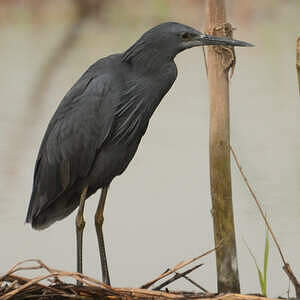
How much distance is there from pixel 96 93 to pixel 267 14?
6180mm

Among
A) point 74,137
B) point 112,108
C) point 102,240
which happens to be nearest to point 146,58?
point 112,108

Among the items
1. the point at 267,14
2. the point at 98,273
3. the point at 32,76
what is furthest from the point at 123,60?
the point at 267,14

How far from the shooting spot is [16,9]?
396 inches

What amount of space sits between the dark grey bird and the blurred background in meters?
0.85

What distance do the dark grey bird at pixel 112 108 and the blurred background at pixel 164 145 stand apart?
2.78ft

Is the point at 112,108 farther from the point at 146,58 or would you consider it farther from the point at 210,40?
the point at 210,40

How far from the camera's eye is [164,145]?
6398 mm

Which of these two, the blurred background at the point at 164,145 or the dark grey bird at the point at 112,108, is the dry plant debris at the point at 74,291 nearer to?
the dark grey bird at the point at 112,108

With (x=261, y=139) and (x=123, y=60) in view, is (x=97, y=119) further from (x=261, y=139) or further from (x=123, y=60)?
(x=261, y=139)

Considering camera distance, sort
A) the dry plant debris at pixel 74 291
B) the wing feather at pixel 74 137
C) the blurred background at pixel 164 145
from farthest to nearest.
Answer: the blurred background at pixel 164 145 < the wing feather at pixel 74 137 < the dry plant debris at pixel 74 291

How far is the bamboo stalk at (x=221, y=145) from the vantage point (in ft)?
12.9

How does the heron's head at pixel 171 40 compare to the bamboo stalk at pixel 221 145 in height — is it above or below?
above

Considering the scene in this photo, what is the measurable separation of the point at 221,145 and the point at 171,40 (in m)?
0.44

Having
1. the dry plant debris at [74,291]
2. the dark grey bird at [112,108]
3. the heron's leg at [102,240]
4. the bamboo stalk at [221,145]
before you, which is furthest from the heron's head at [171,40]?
the dry plant debris at [74,291]
